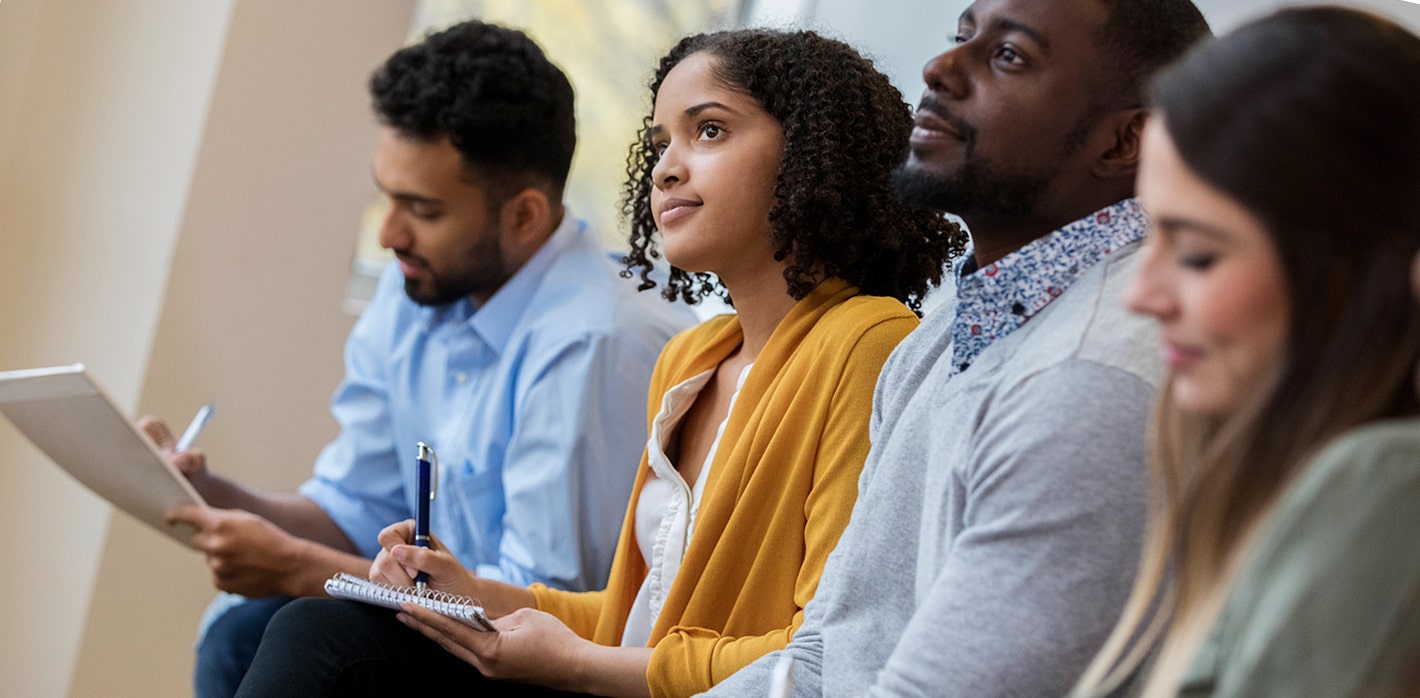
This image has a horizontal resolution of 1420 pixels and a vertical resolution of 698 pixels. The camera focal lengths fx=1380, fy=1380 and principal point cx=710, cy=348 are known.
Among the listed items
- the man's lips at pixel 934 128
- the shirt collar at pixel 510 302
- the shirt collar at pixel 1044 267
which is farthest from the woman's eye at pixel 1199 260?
the shirt collar at pixel 510 302

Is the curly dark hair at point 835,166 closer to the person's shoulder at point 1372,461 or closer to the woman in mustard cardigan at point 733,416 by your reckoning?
the woman in mustard cardigan at point 733,416

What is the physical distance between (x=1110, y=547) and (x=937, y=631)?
0.40ft

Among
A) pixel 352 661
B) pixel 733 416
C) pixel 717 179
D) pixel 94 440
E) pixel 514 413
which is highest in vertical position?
pixel 717 179

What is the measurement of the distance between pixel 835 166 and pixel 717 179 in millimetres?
131

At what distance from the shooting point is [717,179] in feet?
4.93

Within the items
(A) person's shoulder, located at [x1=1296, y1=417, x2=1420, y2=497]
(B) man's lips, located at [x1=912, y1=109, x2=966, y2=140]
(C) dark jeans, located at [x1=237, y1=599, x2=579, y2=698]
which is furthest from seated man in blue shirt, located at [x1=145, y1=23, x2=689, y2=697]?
(A) person's shoulder, located at [x1=1296, y1=417, x2=1420, y2=497]

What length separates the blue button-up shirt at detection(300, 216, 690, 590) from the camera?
5.87 feet

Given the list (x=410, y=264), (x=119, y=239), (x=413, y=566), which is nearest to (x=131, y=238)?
(x=119, y=239)

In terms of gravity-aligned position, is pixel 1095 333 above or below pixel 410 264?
above

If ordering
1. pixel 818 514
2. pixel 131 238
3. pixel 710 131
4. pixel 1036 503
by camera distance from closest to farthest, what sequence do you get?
pixel 1036 503, pixel 818 514, pixel 710 131, pixel 131 238

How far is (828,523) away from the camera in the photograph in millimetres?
1314

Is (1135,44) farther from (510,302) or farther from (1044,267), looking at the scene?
(510,302)

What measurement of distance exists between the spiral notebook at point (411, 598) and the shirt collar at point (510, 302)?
2.01 feet

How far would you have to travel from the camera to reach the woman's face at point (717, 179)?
1502 mm
